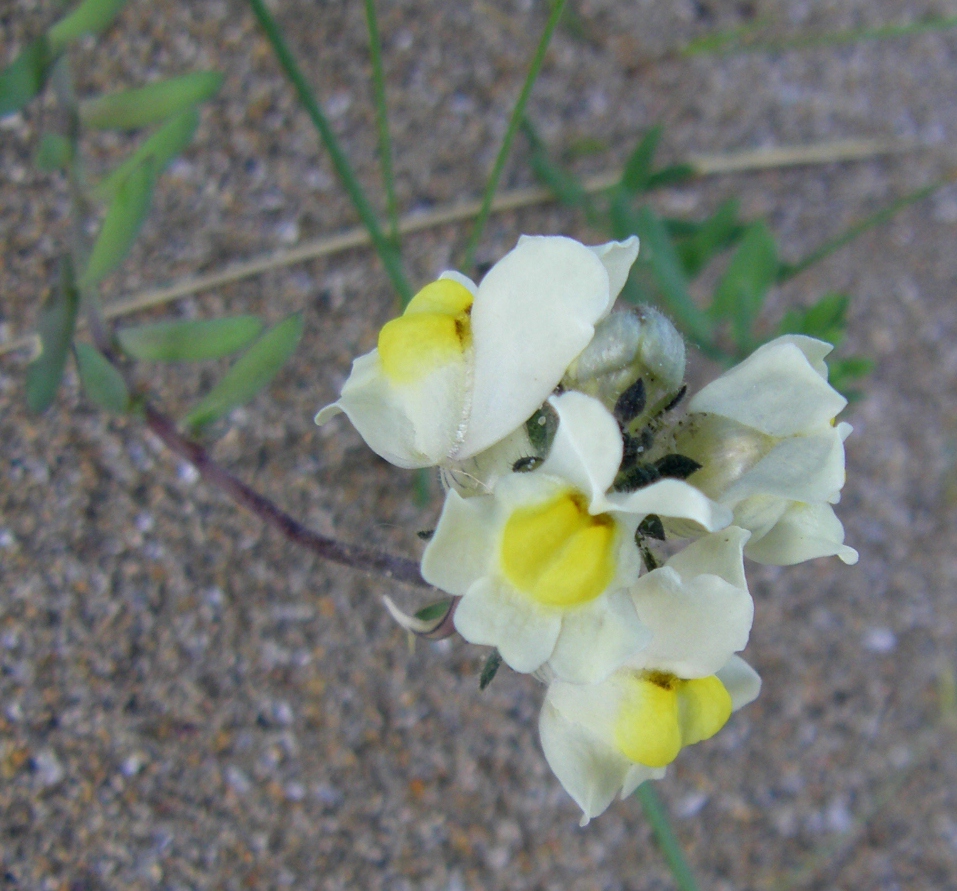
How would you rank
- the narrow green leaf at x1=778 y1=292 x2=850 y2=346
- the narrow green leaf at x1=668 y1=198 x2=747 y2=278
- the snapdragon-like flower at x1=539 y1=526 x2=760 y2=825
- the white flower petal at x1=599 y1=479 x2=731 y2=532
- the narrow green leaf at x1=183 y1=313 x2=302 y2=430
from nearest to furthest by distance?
the white flower petal at x1=599 y1=479 x2=731 y2=532 < the snapdragon-like flower at x1=539 y1=526 x2=760 y2=825 < the narrow green leaf at x1=183 y1=313 x2=302 y2=430 < the narrow green leaf at x1=778 y1=292 x2=850 y2=346 < the narrow green leaf at x1=668 y1=198 x2=747 y2=278

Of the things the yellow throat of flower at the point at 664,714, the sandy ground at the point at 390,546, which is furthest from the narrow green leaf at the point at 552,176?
the yellow throat of flower at the point at 664,714

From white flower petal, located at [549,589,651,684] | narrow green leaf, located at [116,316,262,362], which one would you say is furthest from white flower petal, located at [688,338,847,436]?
narrow green leaf, located at [116,316,262,362]

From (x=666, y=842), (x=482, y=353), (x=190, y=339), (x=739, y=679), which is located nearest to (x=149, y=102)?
(x=190, y=339)

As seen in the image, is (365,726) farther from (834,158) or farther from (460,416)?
(834,158)

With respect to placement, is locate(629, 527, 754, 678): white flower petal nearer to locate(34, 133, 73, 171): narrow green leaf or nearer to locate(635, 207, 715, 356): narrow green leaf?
Answer: locate(635, 207, 715, 356): narrow green leaf

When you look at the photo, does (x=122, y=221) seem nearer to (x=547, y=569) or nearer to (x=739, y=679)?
(x=547, y=569)

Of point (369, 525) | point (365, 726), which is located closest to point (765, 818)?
point (365, 726)

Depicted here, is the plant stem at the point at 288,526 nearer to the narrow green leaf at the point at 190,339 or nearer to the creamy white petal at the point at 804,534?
the narrow green leaf at the point at 190,339
